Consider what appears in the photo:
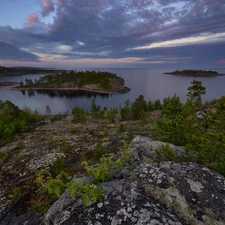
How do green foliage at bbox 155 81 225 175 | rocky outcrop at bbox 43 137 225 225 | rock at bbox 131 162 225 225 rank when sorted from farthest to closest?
green foliage at bbox 155 81 225 175
rock at bbox 131 162 225 225
rocky outcrop at bbox 43 137 225 225

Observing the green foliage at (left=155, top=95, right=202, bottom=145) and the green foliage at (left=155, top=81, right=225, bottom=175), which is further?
the green foliage at (left=155, top=95, right=202, bottom=145)

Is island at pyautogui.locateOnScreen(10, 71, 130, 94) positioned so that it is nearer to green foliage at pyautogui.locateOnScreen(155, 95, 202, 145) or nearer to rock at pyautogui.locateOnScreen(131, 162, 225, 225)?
green foliage at pyautogui.locateOnScreen(155, 95, 202, 145)

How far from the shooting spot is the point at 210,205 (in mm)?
4789

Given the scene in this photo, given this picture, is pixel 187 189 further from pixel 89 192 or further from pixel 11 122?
pixel 11 122

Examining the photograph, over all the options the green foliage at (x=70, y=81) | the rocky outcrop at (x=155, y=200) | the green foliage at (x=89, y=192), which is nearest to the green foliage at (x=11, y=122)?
the green foliage at (x=89, y=192)

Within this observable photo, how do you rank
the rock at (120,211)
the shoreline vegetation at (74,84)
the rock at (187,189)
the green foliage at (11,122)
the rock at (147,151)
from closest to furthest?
the rock at (120,211) < the rock at (187,189) < the rock at (147,151) < the green foliage at (11,122) < the shoreline vegetation at (74,84)

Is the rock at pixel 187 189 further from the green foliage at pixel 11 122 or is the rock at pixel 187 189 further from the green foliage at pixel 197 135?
the green foliage at pixel 11 122

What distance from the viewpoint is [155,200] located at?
499 centimetres

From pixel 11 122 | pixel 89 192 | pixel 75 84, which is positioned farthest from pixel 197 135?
pixel 75 84

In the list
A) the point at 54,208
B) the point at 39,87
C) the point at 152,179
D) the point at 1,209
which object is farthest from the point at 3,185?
the point at 39,87

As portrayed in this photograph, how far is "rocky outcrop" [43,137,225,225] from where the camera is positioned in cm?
446

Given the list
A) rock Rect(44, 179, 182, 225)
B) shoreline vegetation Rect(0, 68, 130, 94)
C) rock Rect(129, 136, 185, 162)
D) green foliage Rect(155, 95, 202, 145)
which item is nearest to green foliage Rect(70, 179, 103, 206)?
rock Rect(44, 179, 182, 225)

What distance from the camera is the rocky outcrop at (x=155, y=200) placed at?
446 cm

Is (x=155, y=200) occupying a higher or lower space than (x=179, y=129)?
higher
